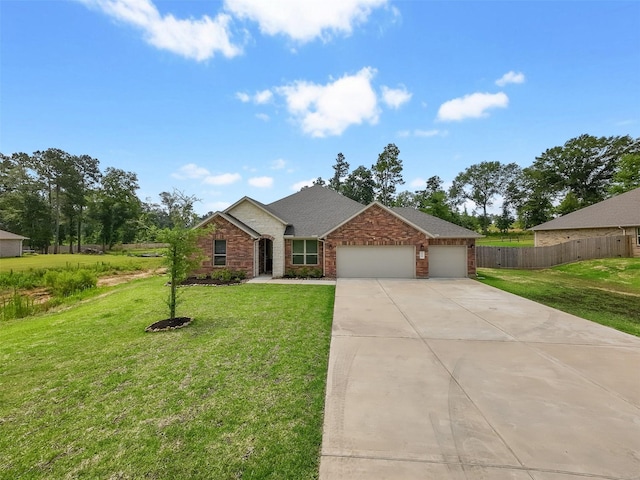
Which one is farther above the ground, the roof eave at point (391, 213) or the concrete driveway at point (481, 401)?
the roof eave at point (391, 213)

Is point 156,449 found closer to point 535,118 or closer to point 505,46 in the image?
point 505,46

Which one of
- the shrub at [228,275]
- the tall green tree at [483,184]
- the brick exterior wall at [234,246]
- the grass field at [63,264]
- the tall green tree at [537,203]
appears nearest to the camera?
the shrub at [228,275]

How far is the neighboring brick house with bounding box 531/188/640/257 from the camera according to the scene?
64.3 feet

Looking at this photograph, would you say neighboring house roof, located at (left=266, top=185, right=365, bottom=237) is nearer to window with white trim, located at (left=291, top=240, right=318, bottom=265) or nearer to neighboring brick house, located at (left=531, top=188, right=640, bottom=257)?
window with white trim, located at (left=291, top=240, right=318, bottom=265)

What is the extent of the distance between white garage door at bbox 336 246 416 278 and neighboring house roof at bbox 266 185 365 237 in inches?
85.0

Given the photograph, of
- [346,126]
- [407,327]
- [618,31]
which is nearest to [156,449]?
[407,327]

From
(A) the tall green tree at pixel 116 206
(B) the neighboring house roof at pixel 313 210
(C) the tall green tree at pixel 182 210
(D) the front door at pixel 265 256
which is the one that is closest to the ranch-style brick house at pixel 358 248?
(B) the neighboring house roof at pixel 313 210

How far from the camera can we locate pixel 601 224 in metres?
20.8

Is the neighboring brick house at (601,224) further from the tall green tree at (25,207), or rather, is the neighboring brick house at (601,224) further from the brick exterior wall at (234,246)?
the tall green tree at (25,207)

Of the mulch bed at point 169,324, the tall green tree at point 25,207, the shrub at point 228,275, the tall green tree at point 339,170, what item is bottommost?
the mulch bed at point 169,324

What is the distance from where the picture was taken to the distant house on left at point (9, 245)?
105ft

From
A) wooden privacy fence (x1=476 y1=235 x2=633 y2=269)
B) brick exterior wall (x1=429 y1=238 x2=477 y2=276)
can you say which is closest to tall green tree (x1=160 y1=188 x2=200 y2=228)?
brick exterior wall (x1=429 y1=238 x2=477 y2=276)

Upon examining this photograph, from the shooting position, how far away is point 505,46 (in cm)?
1470

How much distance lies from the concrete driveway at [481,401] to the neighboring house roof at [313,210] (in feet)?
34.2
